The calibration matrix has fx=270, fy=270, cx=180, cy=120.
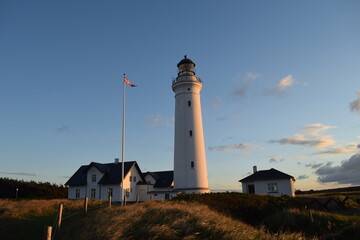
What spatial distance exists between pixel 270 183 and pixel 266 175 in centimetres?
115

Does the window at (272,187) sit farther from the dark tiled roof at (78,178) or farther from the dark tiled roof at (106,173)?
the dark tiled roof at (78,178)

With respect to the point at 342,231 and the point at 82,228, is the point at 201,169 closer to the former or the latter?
the point at 342,231

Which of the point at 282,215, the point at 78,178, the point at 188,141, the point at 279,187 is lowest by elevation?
the point at 282,215

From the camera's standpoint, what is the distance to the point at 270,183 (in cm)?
3378

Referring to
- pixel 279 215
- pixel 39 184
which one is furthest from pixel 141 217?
pixel 39 184

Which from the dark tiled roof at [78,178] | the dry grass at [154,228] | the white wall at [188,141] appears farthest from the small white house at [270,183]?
the dry grass at [154,228]

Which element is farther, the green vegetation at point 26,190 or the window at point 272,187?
the green vegetation at point 26,190

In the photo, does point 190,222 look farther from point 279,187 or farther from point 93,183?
point 93,183

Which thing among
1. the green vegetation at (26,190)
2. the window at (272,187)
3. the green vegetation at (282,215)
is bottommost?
the green vegetation at (282,215)

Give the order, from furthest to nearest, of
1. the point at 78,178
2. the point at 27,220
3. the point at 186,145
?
the point at 78,178
the point at 186,145
the point at 27,220

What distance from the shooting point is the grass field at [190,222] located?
886 cm

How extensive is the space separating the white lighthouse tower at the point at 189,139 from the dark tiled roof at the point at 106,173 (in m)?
12.8

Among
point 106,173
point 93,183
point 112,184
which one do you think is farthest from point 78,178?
point 112,184

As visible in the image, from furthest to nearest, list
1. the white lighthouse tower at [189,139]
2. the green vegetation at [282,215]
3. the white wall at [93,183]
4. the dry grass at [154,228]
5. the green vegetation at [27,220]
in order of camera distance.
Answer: the white wall at [93,183] < the white lighthouse tower at [189,139] < the green vegetation at [282,215] < the green vegetation at [27,220] < the dry grass at [154,228]
